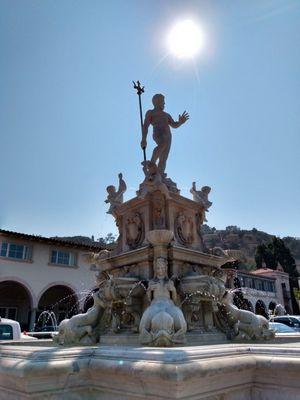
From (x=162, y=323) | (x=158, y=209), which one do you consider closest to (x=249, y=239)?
(x=158, y=209)

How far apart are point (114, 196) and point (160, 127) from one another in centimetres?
205

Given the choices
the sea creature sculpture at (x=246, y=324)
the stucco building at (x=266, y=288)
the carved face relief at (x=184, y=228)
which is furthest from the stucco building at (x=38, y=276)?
the stucco building at (x=266, y=288)

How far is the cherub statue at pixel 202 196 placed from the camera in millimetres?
7953

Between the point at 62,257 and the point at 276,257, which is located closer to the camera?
the point at 62,257

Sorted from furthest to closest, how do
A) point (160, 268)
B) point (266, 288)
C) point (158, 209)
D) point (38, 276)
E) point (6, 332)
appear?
point (266, 288), point (38, 276), point (6, 332), point (158, 209), point (160, 268)

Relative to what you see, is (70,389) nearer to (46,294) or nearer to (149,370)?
(149,370)

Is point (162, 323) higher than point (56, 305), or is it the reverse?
point (56, 305)

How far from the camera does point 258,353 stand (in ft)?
11.4

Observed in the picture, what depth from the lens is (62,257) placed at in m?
26.7

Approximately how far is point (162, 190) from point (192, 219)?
127cm

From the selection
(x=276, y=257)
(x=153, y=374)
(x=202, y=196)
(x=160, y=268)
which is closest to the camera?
(x=153, y=374)

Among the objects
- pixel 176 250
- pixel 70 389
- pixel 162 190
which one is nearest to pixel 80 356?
pixel 70 389

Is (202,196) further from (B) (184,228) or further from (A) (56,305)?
(A) (56,305)

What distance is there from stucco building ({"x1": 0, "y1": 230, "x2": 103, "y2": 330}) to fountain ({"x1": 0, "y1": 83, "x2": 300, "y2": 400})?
16.2m
